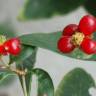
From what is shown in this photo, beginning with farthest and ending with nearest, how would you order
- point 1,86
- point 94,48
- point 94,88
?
point 1,86
point 94,88
point 94,48

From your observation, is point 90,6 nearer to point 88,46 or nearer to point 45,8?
point 45,8

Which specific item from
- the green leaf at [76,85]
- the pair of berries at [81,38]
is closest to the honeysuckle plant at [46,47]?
the pair of berries at [81,38]

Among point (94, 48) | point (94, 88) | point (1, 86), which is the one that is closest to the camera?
point (94, 48)

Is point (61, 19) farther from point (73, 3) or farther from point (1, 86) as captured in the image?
point (1, 86)

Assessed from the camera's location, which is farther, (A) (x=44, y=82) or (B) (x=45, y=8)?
(B) (x=45, y=8)

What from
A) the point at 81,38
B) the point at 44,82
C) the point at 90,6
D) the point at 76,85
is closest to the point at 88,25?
the point at 81,38

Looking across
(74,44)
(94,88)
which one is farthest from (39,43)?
(94,88)
